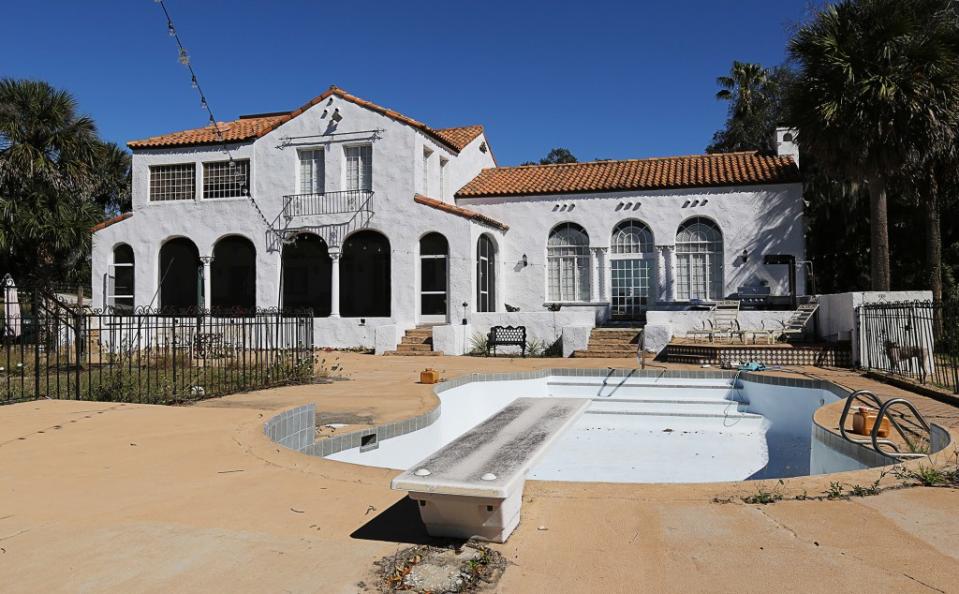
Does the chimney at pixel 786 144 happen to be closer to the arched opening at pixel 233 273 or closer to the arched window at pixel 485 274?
the arched window at pixel 485 274

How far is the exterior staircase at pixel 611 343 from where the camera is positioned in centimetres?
1959

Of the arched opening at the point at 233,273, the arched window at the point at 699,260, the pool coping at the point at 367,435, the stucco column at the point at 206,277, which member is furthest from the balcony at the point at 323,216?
the pool coping at the point at 367,435

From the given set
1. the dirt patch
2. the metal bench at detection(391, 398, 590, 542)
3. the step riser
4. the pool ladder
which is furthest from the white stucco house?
the dirt patch

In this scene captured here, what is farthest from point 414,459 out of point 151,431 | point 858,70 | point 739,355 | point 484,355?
point 858,70

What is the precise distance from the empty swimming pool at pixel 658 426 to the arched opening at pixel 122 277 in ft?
58.4

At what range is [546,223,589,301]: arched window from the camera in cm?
2448

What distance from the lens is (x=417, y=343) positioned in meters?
21.6

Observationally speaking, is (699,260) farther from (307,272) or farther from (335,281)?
(307,272)

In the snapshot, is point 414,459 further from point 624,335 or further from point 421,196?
point 421,196

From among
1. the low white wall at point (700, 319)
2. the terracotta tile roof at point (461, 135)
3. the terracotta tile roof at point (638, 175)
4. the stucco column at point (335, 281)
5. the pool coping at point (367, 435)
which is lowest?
the pool coping at point (367, 435)

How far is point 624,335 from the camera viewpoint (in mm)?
20391

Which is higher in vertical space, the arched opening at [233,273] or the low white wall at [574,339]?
the arched opening at [233,273]

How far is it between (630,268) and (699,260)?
2.31 meters

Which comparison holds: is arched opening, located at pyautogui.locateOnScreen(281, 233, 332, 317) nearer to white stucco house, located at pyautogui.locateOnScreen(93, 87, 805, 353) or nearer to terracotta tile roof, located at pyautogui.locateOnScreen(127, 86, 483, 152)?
white stucco house, located at pyautogui.locateOnScreen(93, 87, 805, 353)
